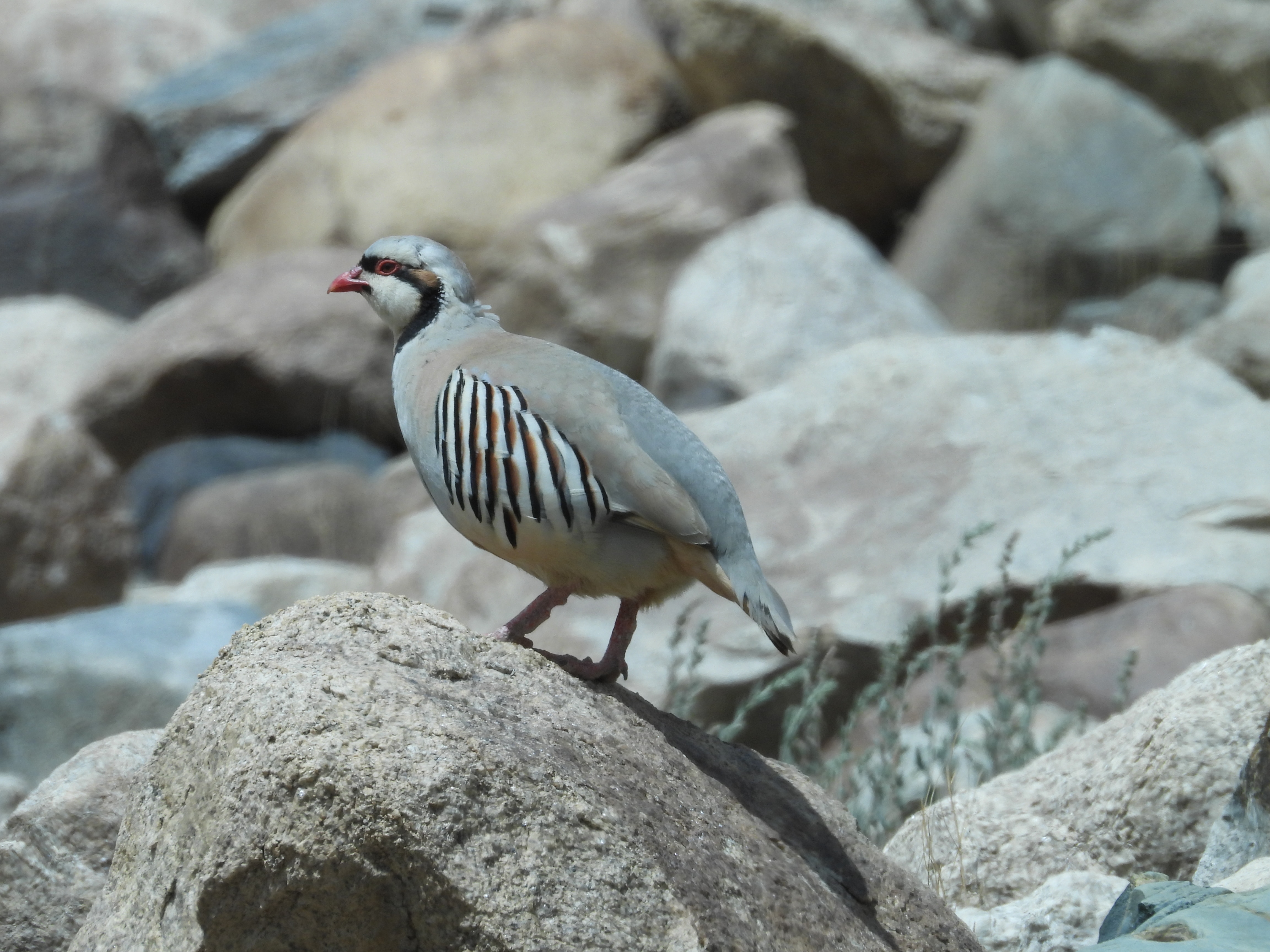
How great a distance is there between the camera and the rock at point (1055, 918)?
11.3 feet

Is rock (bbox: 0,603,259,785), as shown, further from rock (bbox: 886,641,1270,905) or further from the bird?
rock (bbox: 886,641,1270,905)

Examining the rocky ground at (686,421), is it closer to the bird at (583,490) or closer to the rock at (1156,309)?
the rock at (1156,309)

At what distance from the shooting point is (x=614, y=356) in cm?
1099

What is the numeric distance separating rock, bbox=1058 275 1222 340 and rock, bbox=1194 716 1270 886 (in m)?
7.61

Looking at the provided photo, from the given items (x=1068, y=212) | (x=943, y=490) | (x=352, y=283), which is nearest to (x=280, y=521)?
(x=943, y=490)

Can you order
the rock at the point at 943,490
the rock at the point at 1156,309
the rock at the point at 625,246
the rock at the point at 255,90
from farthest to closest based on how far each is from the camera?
the rock at the point at 255,90, the rock at the point at 625,246, the rock at the point at 1156,309, the rock at the point at 943,490

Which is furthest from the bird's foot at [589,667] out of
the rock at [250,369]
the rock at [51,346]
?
the rock at [51,346]

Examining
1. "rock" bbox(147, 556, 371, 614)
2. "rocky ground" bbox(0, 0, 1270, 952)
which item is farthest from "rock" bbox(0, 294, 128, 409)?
"rock" bbox(147, 556, 371, 614)

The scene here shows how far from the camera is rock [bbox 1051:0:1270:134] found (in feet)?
41.3

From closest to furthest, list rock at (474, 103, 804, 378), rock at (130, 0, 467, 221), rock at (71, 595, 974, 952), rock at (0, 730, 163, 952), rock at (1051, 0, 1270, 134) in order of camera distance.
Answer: rock at (71, 595, 974, 952)
rock at (0, 730, 163, 952)
rock at (474, 103, 804, 378)
rock at (1051, 0, 1270, 134)
rock at (130, 0, 467, 221)

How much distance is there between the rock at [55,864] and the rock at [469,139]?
956cm

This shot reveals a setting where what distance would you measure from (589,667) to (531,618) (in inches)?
10.6

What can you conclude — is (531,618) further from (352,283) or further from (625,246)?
(625,246)

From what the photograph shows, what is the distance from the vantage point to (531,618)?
354 cm
